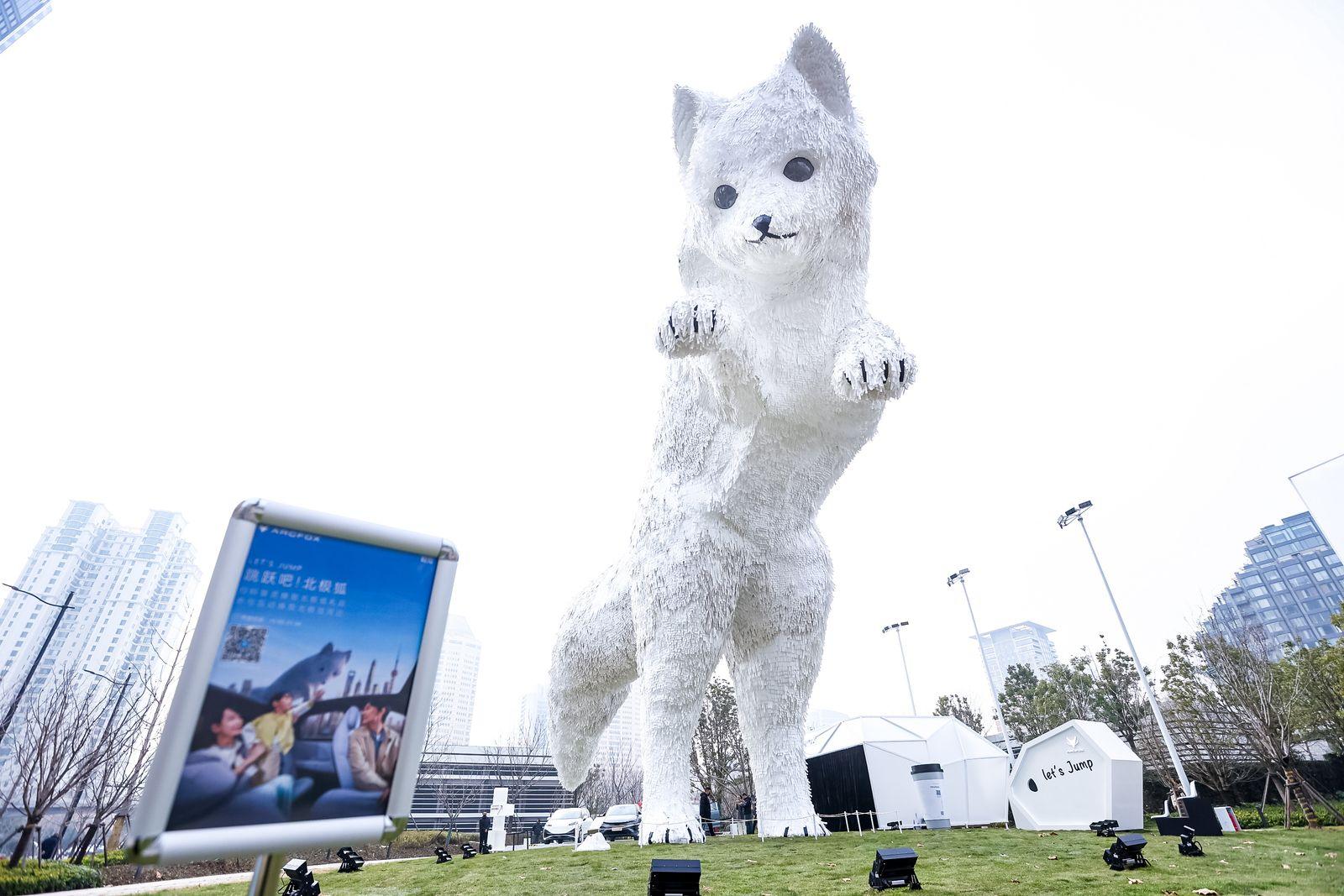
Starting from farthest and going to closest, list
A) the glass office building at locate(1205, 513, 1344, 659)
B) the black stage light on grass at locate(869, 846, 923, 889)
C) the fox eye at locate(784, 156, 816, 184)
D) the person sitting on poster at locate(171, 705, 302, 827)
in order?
the glass office building at locate(1205, 513, 1344, 659), the fox eye at locate(784, 156, 816, 184), the black stage light on grass at locate(869, 846, 923, 889), the person sitting on poster at locate(171, 705, 302, 827)

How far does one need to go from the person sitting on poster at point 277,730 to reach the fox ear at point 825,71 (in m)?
5.95

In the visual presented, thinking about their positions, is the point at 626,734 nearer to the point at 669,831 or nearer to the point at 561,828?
the point at 561,828

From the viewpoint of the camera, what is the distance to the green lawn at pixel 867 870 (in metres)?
3.64

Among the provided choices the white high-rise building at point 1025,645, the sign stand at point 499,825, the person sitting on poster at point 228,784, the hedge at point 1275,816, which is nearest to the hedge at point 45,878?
the sign stand at point 499,825

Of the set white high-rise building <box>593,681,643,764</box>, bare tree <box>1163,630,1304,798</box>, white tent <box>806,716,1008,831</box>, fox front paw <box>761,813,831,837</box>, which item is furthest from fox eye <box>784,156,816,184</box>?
white high-rise building <box>593,681,643,764</box>

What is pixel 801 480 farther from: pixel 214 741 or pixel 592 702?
pixel 214 741

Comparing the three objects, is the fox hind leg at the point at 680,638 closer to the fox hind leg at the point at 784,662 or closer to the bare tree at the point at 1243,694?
the fox hind leg at the point at 784,662

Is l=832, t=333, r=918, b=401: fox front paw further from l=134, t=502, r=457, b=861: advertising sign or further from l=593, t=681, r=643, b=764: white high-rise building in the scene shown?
l=593, t=681, r=643, b=764: white high-rise building

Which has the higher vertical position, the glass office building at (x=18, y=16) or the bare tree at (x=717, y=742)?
the glass office building at (x=18, y=16)

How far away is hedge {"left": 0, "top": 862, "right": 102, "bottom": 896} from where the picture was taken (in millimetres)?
6289

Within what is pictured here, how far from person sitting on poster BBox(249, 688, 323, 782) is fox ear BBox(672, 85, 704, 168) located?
5.70 m

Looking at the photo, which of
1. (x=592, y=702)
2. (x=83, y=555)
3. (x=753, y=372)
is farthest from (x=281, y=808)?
(x=83, y=555)

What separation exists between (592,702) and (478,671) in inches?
1598

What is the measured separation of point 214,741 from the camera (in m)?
1.66
